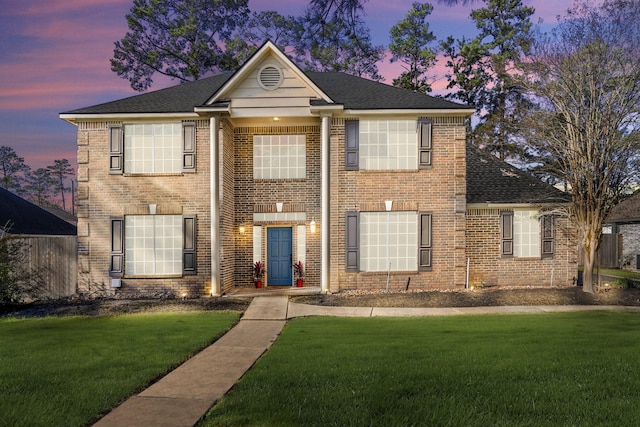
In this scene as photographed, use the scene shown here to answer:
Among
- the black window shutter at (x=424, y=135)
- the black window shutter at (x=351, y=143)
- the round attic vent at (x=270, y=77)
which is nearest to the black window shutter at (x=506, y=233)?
the black window shutter at (x=424, y=135)

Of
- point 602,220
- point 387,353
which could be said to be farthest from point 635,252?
point 387,353

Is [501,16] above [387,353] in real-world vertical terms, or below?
above

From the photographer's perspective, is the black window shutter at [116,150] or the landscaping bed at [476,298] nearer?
the landscaping bed at [476,298]

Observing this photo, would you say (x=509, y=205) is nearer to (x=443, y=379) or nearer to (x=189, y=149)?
(x=189, y=149)

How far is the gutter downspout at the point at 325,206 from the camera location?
1451cm

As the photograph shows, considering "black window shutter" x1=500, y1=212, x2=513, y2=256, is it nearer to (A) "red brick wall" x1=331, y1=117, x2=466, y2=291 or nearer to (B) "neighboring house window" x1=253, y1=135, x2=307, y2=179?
(A) "red brick wall" x1=331, y1=117, x2=466, y2=291

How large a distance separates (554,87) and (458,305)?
7928 millimetres

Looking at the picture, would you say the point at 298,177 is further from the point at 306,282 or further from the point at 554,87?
the point at 554,87

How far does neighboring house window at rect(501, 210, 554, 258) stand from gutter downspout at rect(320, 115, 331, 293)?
21.0ft

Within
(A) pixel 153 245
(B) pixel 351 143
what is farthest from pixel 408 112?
(A) pixel 153 245

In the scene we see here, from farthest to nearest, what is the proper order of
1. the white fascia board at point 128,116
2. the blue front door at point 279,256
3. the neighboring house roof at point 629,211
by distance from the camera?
the neighboring house roof at point 629,211, the blue front door at point 279,256, the white fascia board at point 128,116

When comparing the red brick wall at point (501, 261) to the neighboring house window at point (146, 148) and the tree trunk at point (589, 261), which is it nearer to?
the tree trunk at point (589, 261)

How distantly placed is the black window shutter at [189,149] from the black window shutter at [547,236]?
12517mm

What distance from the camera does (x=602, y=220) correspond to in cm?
1438
